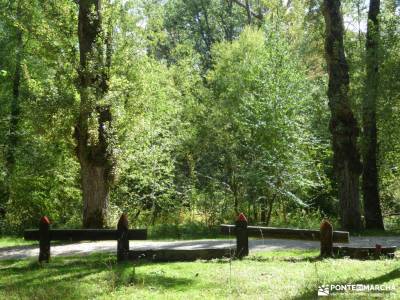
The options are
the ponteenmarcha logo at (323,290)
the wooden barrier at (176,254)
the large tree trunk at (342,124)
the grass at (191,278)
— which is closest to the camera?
the ponteenmarcha logo at (323,290)

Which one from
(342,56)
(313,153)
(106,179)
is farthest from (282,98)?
(106,179)

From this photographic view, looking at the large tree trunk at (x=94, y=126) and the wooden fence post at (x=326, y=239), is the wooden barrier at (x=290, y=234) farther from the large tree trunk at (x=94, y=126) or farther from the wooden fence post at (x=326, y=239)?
the large tree trunk at (x=94, y=126)

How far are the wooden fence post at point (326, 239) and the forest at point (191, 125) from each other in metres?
6.48

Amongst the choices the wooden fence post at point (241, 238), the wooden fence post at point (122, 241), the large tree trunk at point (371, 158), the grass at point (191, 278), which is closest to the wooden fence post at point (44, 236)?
the grass at point (191, 278)

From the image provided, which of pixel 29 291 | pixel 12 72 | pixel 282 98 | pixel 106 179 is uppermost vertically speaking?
pixel 12 72

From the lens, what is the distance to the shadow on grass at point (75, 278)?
8211 millimetres

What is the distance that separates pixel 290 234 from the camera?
11367 mm

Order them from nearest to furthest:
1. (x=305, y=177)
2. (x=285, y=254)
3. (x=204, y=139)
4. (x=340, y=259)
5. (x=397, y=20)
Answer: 1. (x=340, y=259)
2. (x=285, y=254)
3. (x=397, y=20)
4. (x=305, y=177)
5. (x=204, y=139)

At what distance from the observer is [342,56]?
55.3 ft

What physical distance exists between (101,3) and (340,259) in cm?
1142

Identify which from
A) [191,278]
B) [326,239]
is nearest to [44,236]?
[191,278]

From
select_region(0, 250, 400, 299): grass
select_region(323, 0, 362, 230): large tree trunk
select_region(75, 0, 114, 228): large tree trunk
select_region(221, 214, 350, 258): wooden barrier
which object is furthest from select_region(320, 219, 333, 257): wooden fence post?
select_region(75, 0, 114, 228): large tree trunk

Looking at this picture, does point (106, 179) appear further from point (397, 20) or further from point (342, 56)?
point (397, 20)

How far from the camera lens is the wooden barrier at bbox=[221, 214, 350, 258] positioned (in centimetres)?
1095
